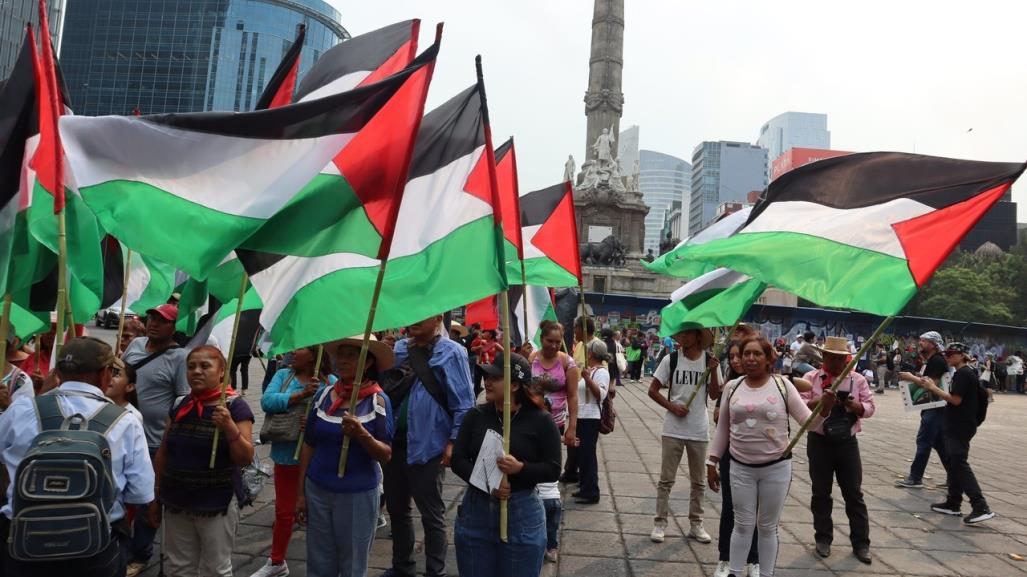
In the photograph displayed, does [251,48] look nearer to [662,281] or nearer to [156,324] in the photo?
[662,281]

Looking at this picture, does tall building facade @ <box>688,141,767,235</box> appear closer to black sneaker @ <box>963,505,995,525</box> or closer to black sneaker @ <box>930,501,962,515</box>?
black sneaker @ <box>930,501,962,515</box>

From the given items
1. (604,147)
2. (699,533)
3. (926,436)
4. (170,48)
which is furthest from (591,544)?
(170,48)

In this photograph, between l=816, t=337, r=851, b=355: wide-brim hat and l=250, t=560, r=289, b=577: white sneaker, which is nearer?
l=250, t=560, r=289, b=577: white sneaker

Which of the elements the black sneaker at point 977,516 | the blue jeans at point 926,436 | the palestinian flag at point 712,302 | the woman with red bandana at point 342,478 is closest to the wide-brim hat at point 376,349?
the woman with red bandana at point 342,478

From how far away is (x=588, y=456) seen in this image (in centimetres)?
678

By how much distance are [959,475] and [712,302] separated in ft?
10.7

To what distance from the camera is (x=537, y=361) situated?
21.0 feet

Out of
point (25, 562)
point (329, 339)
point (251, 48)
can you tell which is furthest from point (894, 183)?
point (251, 48)

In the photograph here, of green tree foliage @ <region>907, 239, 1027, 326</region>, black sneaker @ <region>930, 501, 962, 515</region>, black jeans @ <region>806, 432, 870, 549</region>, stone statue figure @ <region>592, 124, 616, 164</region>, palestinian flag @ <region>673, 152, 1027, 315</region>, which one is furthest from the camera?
green tree foliage @ <region>907, 239, 1027, 326</region>

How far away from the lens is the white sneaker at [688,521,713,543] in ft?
18.7

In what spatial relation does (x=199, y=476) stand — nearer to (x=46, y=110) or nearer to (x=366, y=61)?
(x=46, y=110)

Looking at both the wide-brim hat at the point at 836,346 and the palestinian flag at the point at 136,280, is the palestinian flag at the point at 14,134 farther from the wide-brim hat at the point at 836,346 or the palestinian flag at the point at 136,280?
the wide-brim hat at the point at 836,346

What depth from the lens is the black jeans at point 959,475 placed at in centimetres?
677

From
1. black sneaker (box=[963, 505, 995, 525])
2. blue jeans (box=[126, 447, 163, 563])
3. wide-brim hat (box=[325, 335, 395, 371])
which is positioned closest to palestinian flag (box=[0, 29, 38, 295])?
blue jeans (box=[126, 447, 163, 563])
